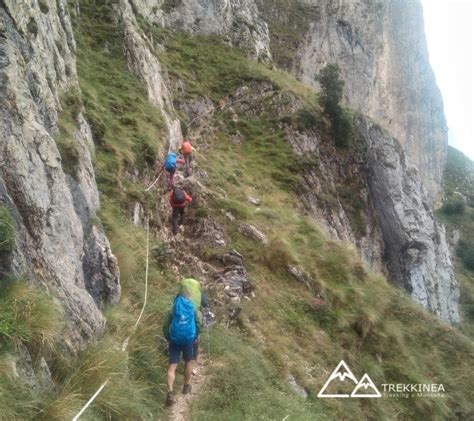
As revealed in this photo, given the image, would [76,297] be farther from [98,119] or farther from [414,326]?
[414,326]

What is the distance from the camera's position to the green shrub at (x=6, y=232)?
218 inches

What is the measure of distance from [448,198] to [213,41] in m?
64.6

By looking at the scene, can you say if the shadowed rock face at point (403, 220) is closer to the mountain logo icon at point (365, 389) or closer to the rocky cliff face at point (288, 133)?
the rocky cliff face at point (288, 133)

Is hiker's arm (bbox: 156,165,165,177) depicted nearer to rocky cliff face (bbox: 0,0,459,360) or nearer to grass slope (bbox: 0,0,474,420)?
grass slope (bbox: 0,0,474,420)

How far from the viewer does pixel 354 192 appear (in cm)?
2892

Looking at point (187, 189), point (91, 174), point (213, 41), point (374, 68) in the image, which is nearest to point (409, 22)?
point (374, 68)

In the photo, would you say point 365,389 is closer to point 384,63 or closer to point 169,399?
point 169,399

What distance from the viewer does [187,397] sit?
756 centimetres

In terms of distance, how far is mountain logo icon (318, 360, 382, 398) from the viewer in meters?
10.8

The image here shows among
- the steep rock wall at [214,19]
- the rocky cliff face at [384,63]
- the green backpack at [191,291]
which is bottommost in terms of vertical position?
the green backpack at [191,291]

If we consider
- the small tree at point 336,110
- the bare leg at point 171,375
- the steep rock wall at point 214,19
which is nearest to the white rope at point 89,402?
the bare leg at point 171,375

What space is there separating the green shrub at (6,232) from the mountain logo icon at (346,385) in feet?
24.6

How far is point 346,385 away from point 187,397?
522 cm

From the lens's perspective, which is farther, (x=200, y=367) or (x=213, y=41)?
(x=213, y=41)
